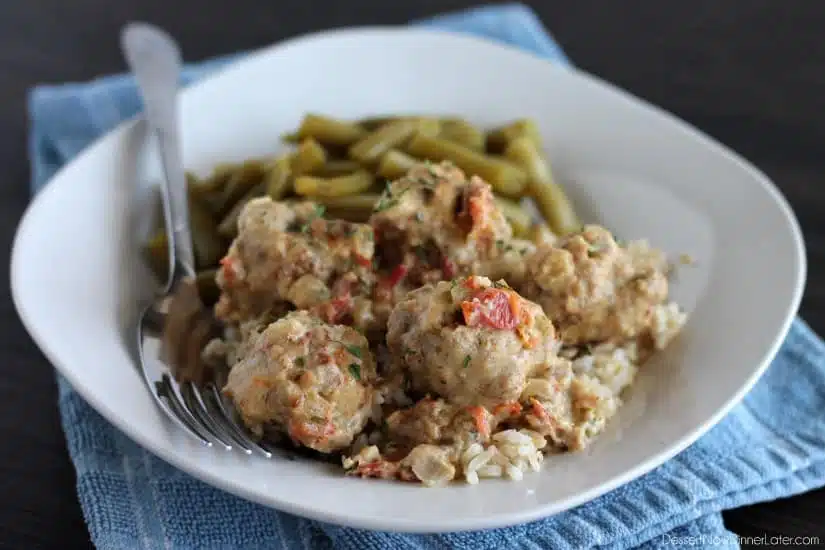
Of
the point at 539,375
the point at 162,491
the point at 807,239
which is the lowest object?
the point at 807,239

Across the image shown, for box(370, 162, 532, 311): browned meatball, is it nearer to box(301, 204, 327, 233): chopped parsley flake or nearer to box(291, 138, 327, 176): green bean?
box(301, 204, 327, 233): chopped parsley flake

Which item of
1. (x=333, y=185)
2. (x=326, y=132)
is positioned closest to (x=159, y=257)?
(x=333, y=185)

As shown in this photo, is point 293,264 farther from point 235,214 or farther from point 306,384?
point 235,214

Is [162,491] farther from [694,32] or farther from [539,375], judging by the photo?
[694,32]

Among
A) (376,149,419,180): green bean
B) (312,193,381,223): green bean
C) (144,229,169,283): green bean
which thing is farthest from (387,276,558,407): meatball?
(144,229,169,283): green bean

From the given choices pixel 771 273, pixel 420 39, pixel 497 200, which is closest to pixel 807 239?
pixel 771 273

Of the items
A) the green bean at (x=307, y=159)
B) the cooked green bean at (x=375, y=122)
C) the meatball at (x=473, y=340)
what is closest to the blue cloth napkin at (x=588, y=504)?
the meatball at (x=473, y=340)

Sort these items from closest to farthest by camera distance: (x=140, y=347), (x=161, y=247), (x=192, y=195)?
(x=140, y=347) < (x=161, y=247) < (x=192, y=195)

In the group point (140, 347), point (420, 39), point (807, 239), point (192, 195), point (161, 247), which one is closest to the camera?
point (140, 347)
